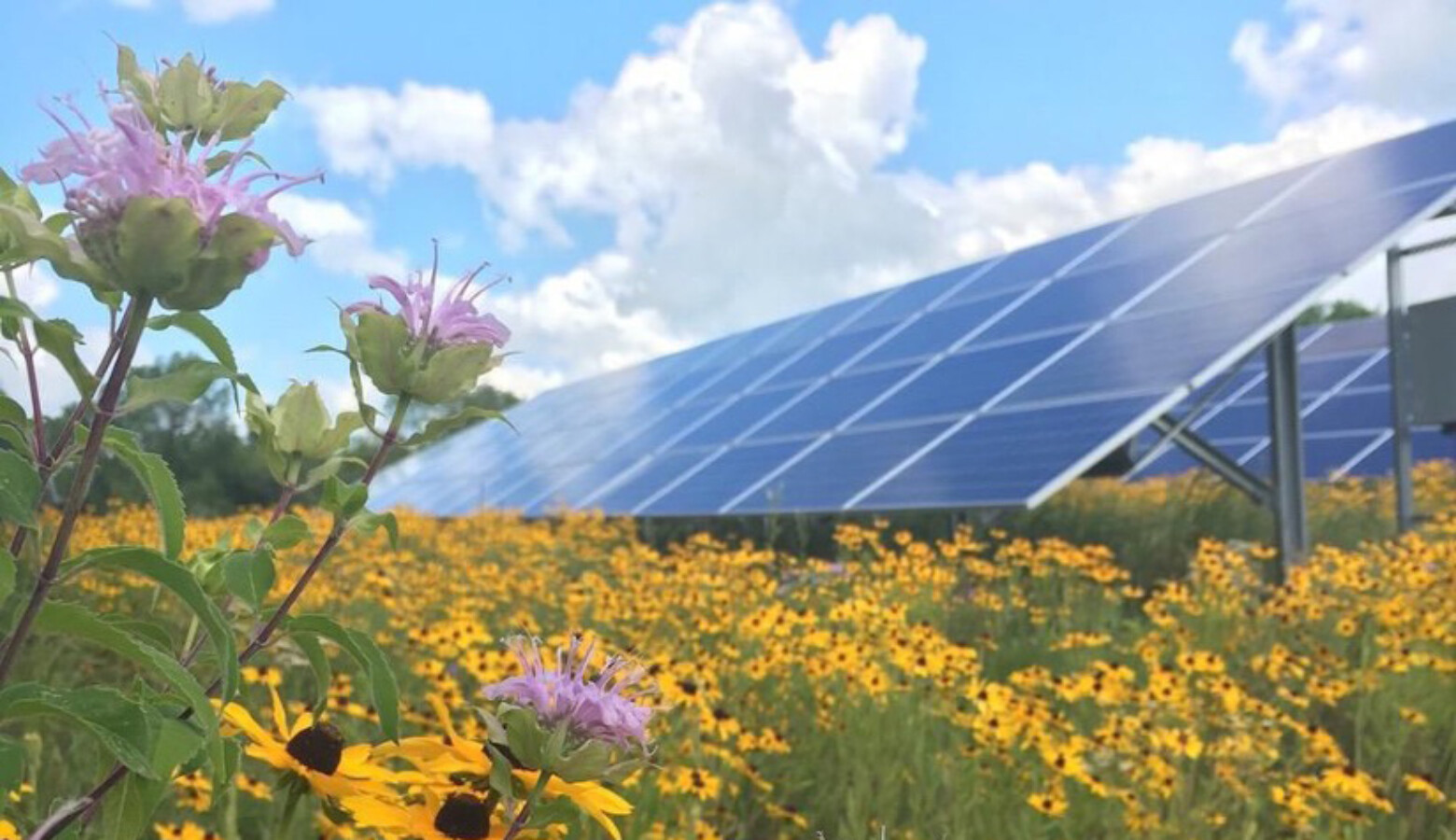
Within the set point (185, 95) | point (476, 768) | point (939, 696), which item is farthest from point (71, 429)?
point (939, 696)

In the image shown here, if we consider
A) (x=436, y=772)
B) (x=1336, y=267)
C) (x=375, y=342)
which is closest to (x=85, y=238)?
(x=375, y=342)

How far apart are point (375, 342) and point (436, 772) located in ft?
1.47

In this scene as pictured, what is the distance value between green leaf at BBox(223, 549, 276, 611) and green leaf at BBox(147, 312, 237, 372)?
154mm

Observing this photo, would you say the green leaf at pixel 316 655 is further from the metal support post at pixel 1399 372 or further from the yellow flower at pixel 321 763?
the metal support post at pixel 1399 372

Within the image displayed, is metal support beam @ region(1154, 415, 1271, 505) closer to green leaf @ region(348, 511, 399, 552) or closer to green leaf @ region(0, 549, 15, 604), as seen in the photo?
green leaf @ region(348, 511, 399, 552)

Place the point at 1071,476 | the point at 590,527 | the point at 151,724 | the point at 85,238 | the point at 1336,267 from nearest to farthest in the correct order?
1. the point at 85,238
2. the point at 151,724
3. the point at 1071,476
4. the point at 1336,267
5. the point at 590,527

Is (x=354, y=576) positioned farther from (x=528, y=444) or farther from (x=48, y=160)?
(x=528, y=444)

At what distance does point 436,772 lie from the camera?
47.7 inches

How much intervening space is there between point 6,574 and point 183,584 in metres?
0.16

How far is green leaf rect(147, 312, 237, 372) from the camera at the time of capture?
92 centimetres

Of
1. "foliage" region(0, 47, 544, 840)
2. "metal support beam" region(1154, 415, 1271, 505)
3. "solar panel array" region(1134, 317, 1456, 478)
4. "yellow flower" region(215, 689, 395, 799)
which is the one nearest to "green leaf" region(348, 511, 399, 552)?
"foliage" region(0, 47, 544, 840)

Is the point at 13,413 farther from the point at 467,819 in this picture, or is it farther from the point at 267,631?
the point at 467,819

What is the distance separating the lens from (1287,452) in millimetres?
7812

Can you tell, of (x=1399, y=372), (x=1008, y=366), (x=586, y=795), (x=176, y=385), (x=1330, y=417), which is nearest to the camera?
(x=176, y=385)
